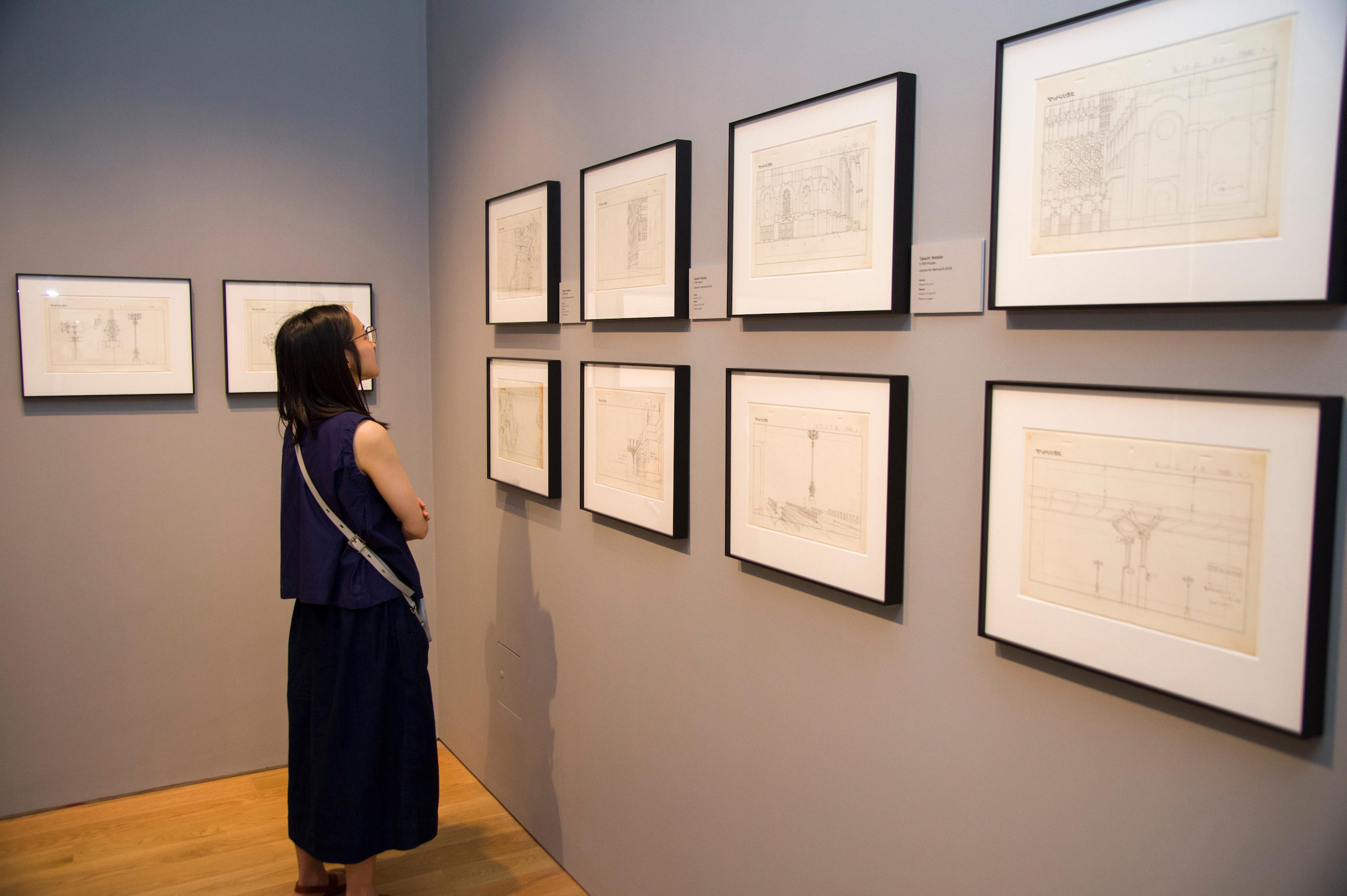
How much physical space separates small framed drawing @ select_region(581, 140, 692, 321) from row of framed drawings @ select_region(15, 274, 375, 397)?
1.34 metres

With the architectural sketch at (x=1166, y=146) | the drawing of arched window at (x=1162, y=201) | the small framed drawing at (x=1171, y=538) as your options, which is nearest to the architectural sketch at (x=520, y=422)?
the small framed drawing at (x=1171, y=538)

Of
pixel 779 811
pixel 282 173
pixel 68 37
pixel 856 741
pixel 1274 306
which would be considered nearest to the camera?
pixel 1274 306

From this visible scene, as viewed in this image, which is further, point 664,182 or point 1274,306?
point 664,182

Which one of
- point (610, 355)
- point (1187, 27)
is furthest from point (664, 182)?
point (1187, 27)

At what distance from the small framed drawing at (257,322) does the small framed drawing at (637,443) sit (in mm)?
1581

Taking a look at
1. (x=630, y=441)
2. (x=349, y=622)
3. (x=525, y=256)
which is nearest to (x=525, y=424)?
(x=525, y=256)

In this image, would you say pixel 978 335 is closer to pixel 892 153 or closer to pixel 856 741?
pixel 892 153

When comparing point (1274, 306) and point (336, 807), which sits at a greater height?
point (1274, 306)

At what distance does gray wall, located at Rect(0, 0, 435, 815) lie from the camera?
3.37m

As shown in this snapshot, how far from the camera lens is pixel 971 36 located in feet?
5.12

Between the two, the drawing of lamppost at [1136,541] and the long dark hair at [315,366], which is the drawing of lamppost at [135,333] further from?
the drawing of lamppost at [1136,541]

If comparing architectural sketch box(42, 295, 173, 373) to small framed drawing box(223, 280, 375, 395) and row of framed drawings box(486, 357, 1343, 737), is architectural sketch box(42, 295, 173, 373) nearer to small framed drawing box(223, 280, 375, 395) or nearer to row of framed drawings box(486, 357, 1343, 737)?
small framed drawing box(223, 280, 375, 395)

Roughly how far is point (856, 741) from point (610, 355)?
1294 millimetres

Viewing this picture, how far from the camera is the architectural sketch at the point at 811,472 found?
5.82ft
